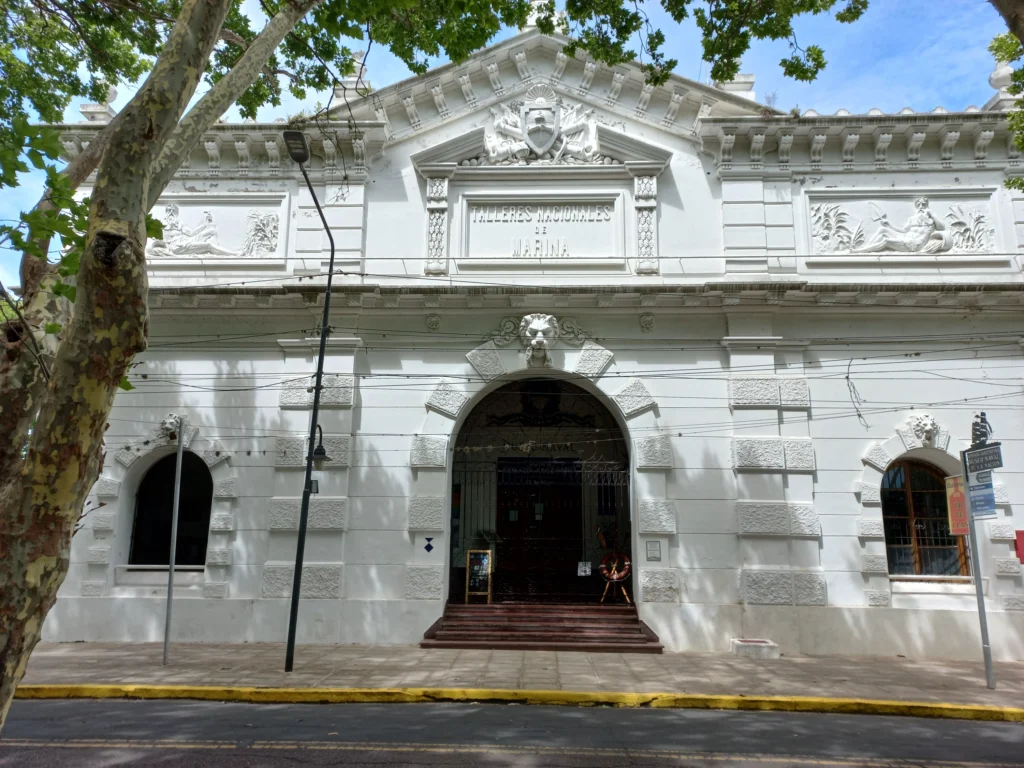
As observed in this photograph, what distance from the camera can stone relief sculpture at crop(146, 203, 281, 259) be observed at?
1469 centimetres

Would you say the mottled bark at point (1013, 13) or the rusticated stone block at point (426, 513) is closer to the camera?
the mottled bark at point (1013, 13)

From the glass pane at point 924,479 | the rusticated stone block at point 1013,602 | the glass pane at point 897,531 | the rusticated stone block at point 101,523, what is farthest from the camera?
the glass pane at point 924,479

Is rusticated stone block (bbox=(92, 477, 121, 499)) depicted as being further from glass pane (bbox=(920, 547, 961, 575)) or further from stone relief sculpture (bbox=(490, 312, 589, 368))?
glass pane (bbox=(920, 547, 961, 575))

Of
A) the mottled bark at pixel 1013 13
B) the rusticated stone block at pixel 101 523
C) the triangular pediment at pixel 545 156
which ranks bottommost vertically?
the rusticated stone block at pixel 101 523

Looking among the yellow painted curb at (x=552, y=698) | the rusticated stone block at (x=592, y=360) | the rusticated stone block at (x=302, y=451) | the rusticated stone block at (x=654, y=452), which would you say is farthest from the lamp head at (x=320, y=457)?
the rusticated stone block at (x=654, y=452)

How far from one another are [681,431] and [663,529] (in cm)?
186

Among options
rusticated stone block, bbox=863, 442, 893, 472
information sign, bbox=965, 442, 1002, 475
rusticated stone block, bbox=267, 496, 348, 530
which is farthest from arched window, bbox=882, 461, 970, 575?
rusticated stone block, bbox=267, 496, 348, 530

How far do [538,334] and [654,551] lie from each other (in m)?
4.50

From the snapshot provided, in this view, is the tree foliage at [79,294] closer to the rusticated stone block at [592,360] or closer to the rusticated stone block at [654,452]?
the rusticated stone block at [592,360]

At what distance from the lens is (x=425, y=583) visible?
514 inches

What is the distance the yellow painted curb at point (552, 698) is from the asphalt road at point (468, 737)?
0.27m

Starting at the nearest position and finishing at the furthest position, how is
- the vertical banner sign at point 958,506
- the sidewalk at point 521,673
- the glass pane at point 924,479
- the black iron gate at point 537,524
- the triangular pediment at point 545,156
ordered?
the sidewalk at point 521,673 → the vertical banner sign at point 958,506 → the glass pane at point 924,479 → the triangular pediment at point 545,156 → the black iron gate at point 537,524

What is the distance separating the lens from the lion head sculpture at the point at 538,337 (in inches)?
540

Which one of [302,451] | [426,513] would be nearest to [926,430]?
[426,513]
